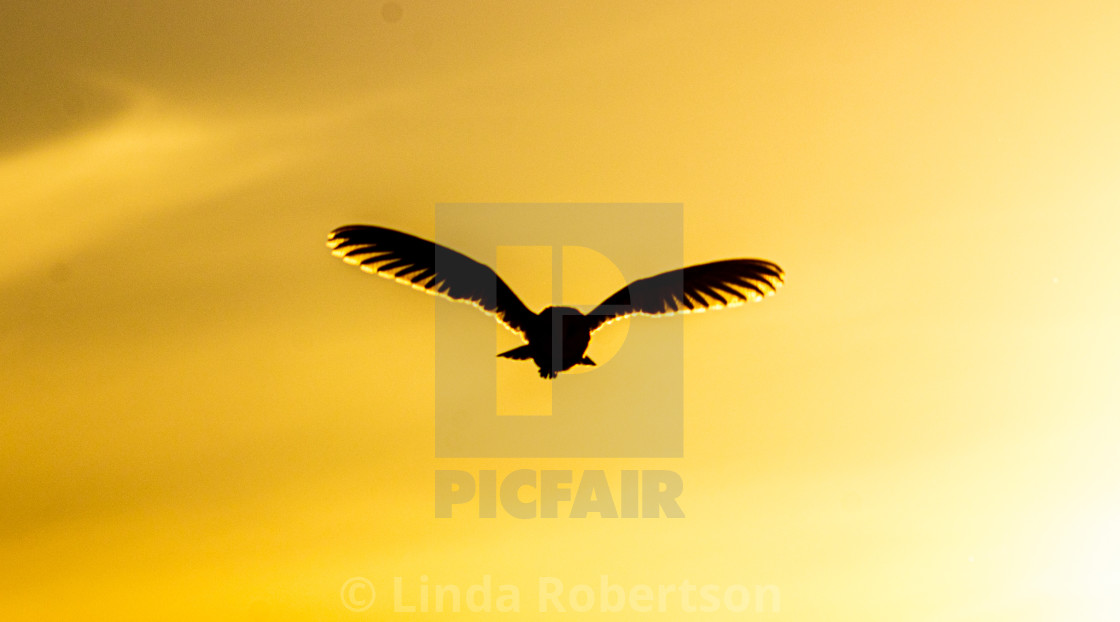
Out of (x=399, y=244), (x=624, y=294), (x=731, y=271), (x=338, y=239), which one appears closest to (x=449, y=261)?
(x=399, y=244)

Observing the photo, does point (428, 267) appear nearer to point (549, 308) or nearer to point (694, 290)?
point (549, 308)

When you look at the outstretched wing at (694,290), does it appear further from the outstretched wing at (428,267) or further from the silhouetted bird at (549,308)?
the outstretched wing at (428,267)

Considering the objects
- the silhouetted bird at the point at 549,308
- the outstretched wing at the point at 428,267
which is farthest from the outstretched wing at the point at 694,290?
the outstretched wing at the point at 428,267

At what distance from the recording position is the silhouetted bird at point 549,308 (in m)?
7.74

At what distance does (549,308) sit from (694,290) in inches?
53.5

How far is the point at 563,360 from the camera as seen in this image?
7957 mm

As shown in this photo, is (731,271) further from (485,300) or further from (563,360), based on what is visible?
(485,300)

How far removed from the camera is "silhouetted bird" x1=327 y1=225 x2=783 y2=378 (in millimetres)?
7738

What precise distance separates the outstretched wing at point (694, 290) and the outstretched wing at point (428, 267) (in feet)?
2.86

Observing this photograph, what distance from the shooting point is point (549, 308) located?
8016 millimetres

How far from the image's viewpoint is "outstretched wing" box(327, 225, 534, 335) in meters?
7.80

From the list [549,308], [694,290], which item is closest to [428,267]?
[549,308]

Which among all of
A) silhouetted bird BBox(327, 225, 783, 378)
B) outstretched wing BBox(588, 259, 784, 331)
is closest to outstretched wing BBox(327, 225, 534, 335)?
silhouetted bird BBox(327, 225, 783, 378)

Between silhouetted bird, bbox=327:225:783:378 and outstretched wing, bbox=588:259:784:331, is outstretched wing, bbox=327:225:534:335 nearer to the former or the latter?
silhouetted bird, bbox=327:225:783:378
